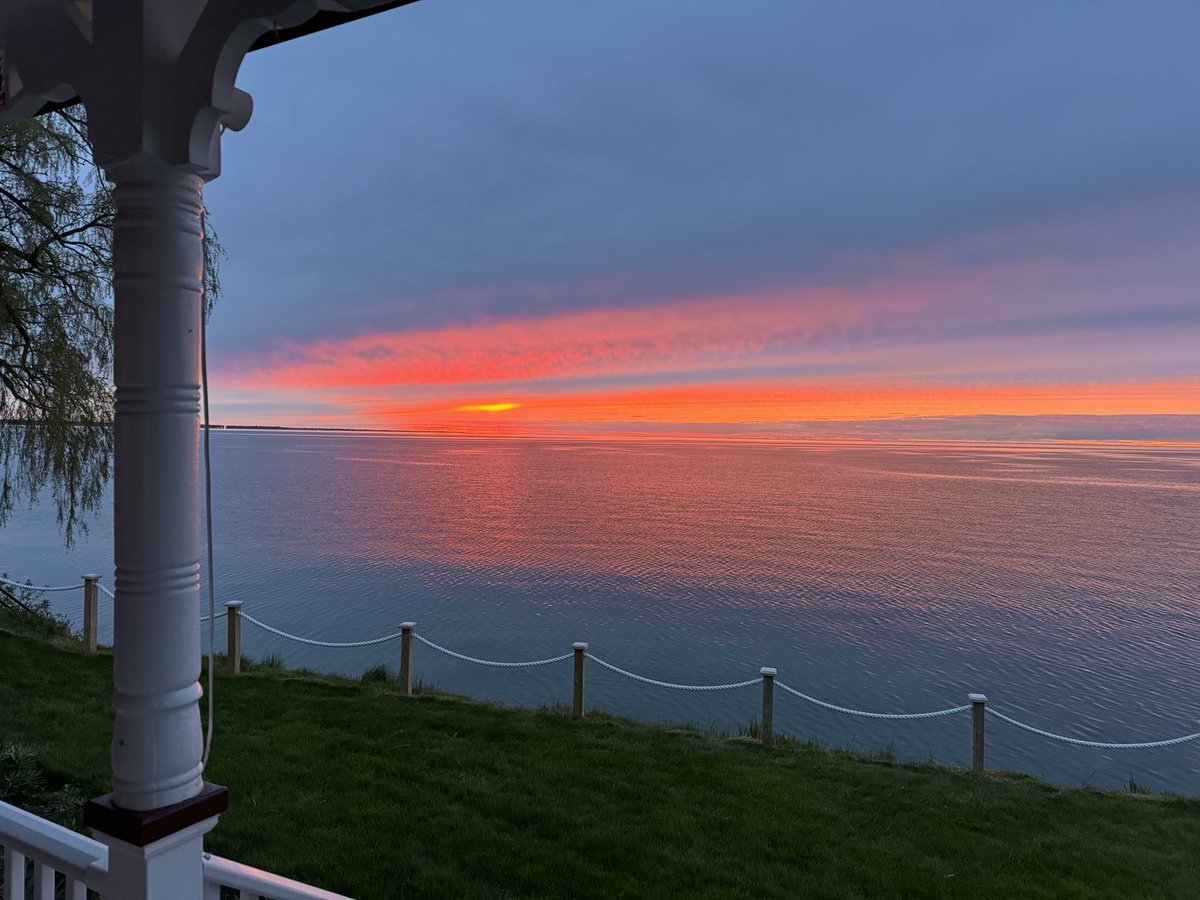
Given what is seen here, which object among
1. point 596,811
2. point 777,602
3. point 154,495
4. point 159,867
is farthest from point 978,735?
point 777,602

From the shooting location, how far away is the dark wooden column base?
196cm

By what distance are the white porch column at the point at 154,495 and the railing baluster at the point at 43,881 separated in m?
0.70

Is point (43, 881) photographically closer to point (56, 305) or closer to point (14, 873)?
point (14, 873)

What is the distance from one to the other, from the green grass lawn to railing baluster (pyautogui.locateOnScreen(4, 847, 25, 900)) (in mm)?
2268

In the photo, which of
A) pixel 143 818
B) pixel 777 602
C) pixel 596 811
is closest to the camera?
pixel 143 818

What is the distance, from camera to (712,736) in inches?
359

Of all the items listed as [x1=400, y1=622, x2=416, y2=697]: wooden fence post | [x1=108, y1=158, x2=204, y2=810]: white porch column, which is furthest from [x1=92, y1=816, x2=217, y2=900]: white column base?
[x1=400, y1=622, x2=416, y2=697]: wooden fence post

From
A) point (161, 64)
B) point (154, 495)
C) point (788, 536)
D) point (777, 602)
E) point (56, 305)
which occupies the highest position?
point (56, 305)

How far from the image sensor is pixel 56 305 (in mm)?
8680

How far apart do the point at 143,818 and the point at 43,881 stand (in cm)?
81

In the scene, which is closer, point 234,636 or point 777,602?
point 234,636

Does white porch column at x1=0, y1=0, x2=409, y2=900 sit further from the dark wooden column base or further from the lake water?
the lake water

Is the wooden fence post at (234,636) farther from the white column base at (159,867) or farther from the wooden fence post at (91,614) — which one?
the white column base at (159,867)

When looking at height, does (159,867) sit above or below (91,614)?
above
